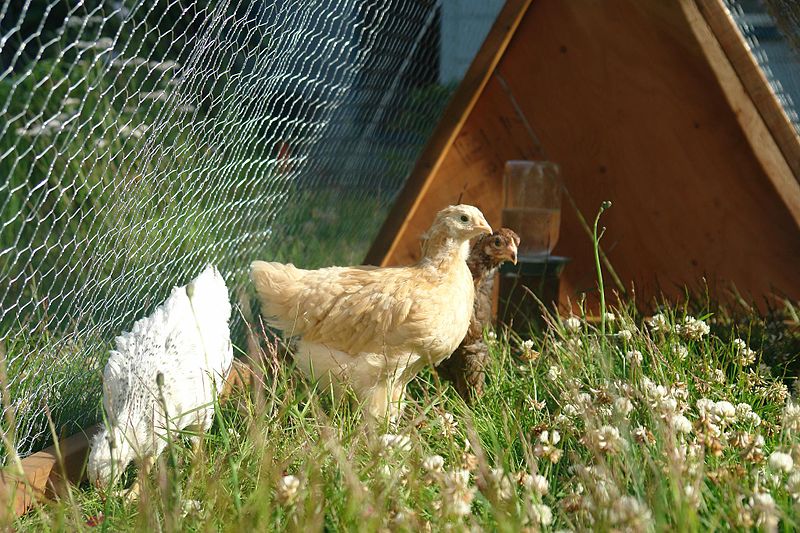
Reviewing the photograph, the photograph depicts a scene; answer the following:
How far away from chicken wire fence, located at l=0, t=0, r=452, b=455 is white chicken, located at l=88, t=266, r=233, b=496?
0.60 feet

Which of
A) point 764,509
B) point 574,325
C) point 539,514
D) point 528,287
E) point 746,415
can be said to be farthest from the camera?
point 528,287

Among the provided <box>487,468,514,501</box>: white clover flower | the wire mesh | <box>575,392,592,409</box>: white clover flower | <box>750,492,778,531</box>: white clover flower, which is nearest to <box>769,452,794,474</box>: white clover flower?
<box>750,492,778,531</box>: white clover flower

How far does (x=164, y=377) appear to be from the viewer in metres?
2.37

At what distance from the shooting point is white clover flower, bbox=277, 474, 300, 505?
65.8 inches

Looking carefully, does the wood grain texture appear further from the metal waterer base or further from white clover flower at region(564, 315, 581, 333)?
white clover flower at region(564, 315, 581, 333)

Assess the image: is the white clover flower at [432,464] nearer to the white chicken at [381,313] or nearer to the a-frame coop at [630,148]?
the white chicken at [381,313]

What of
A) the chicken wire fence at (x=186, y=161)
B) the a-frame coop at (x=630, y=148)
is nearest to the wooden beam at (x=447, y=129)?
the a-frame coop at (x=630, y=148)

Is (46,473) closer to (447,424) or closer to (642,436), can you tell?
(447,424)

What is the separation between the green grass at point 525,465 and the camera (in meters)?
1.63

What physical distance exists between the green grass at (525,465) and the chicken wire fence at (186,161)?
1.55 feet

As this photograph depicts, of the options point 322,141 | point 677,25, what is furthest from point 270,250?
point 677,25

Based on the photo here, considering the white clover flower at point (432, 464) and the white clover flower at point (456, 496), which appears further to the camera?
the white clover flower at point (432, 464)

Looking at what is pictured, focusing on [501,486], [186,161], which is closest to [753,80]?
[186,161]

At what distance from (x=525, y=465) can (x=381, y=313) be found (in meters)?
0.62
